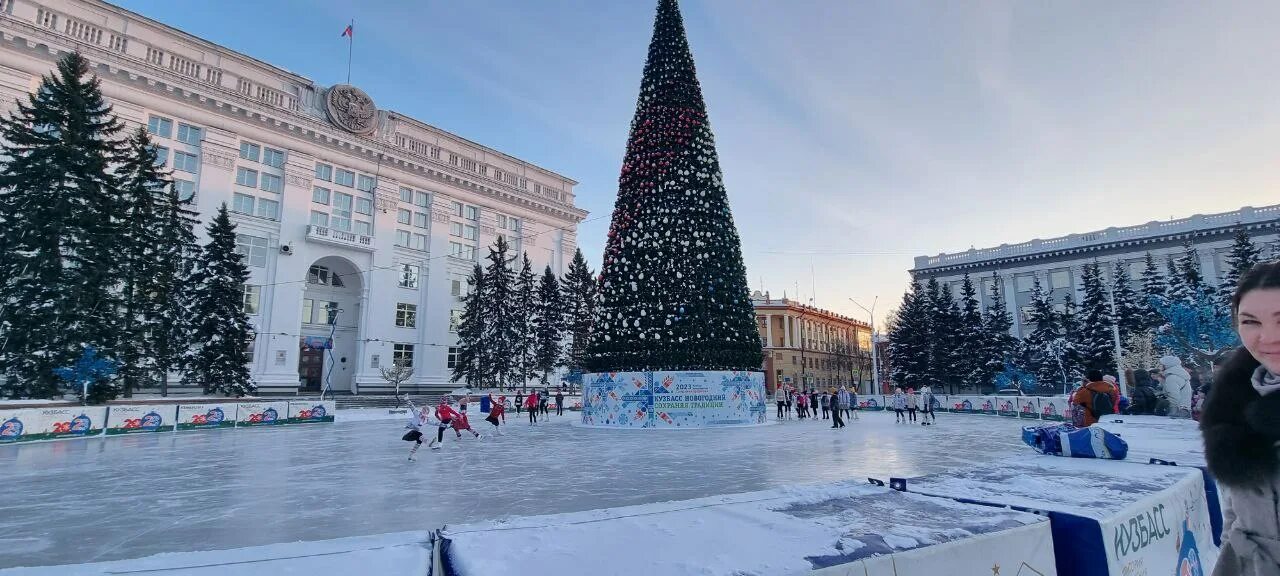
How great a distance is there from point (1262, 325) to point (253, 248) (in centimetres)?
4612

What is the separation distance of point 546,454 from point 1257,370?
42.8ft

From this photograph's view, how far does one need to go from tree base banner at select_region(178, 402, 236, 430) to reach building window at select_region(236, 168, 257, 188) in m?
21.2

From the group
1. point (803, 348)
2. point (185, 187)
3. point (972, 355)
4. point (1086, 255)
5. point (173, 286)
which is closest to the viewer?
point (173, 286)

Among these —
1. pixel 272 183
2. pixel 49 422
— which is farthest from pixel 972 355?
pixel 272 183

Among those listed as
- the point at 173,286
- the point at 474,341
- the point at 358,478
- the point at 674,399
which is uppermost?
the point at 173,286

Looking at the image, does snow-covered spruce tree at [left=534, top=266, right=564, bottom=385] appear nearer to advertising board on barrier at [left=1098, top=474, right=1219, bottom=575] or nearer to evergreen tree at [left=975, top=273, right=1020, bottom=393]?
evergreen tree at [left=975, top=273, right=1020, bottom=393]

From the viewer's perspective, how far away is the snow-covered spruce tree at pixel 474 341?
44594 millimetres

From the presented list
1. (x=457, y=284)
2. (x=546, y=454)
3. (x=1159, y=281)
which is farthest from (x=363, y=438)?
(x=1159, y=281)

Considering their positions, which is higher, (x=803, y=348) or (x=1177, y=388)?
(x=803, y=348)

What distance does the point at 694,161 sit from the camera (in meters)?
22.3

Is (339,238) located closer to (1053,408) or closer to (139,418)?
(139,418)

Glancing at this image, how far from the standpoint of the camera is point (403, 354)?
4572 centimetres

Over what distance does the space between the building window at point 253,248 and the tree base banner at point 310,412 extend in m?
16.6

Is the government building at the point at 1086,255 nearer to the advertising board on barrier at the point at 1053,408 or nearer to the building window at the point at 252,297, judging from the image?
the advertising board on barrier at the point at 1053,408
